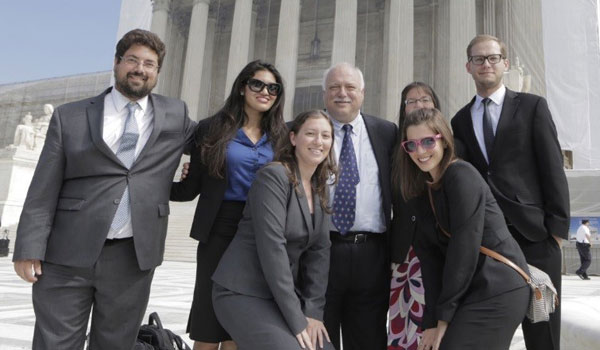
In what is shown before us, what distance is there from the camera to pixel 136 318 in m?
2.55

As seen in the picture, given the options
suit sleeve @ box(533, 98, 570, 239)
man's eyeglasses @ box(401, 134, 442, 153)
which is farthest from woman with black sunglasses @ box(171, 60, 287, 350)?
suit sleeve @ box(533, 98, 570, 239)

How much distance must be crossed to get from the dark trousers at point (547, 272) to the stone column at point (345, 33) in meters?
20.2

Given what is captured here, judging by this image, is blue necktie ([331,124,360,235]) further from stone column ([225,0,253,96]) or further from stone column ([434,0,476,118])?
stone column ([225,0,253,96])

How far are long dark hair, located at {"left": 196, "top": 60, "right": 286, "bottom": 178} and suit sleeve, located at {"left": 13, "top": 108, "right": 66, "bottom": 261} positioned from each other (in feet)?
2.59

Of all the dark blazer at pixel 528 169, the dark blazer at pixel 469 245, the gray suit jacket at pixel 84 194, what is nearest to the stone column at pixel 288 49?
the dark blazer at pixel 528 169

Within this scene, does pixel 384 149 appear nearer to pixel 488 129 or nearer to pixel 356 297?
pixel 488 129

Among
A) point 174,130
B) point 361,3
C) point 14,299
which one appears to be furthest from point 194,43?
point 174,130

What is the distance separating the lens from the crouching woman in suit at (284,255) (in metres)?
2.24

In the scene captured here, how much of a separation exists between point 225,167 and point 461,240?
4.71 ft

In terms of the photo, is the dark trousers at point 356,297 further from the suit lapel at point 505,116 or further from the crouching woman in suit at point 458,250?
the suit lapel at point 505,116

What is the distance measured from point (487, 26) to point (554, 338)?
2460cm

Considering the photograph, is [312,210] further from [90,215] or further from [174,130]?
[90,215]

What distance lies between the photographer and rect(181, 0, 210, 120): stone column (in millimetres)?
25761

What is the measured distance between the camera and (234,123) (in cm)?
299
